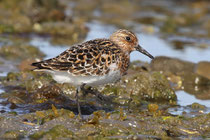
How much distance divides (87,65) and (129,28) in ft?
39.9

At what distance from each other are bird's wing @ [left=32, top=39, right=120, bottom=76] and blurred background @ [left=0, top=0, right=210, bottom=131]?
183 centimetres

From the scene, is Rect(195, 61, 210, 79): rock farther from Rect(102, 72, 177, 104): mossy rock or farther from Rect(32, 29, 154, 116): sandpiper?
Rect(32, 29, 154, 116): sandpiper

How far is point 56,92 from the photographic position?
10.6 meters

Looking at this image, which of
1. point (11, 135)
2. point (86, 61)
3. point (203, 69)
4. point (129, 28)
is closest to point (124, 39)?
point (86, 61)

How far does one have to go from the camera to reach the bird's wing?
29.1ft

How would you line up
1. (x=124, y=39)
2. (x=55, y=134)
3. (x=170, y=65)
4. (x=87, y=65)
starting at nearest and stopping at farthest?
1. (x=55, y=134)
2. (x=87, y=65)
3. (x=124, y=39)
4. (x=170, y=65)

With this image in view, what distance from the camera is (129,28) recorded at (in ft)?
68.5

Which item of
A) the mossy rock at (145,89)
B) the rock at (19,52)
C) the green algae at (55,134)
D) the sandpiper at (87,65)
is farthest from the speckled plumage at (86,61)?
the rock at (19,52)

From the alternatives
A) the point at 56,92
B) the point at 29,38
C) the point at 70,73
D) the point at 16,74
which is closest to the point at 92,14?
the point at 29,38

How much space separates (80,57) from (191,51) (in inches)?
364

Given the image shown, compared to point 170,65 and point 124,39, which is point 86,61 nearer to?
point 124,39

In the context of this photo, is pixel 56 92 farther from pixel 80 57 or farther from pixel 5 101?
pixel 80 57

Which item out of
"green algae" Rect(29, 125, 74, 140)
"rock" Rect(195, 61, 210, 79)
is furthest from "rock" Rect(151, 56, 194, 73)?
"green algae" Rect(29, 125, 74, 140)

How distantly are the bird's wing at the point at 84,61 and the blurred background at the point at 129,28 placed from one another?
1832mm
